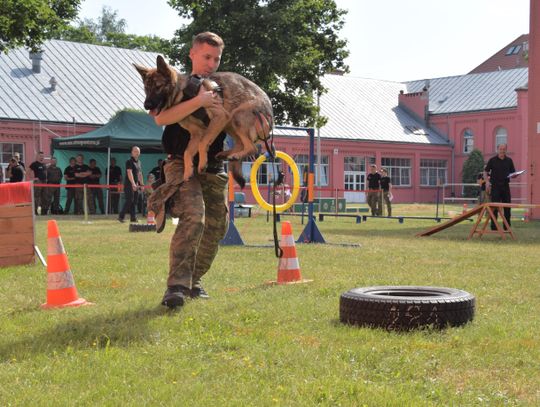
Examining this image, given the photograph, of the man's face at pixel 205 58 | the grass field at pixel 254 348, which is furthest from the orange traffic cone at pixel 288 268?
the man's face at pixel 205 58

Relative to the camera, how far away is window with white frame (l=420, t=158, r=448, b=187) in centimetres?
5559

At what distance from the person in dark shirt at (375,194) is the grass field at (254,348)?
62.5 feet

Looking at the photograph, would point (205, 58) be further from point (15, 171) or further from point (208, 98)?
point (15, 171)

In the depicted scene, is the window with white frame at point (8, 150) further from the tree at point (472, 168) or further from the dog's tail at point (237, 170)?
the dog's tail at point (237, 170)

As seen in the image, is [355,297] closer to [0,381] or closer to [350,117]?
[0,381]

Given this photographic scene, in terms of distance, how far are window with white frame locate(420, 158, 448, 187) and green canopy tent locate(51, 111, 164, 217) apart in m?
29.9

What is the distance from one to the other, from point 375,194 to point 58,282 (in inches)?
868

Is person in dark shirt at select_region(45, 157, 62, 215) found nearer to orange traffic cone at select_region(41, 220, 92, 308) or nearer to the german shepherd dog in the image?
orange traffic cone at select_region(41, 220, 92, 308)

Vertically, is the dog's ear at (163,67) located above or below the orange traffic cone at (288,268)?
above

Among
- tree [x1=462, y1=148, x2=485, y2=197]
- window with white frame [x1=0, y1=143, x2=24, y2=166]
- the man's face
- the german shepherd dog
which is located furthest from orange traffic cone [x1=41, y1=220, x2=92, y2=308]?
tree [x1=462, y1=148, x2=485, y2=197]

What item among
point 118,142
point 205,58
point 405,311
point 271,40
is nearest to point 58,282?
point 205,58

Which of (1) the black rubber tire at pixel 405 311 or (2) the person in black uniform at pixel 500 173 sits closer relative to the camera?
(1) the black rubber tire at pixel 405 311

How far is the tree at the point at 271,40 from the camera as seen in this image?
3309 cm

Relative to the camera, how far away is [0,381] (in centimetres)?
395
